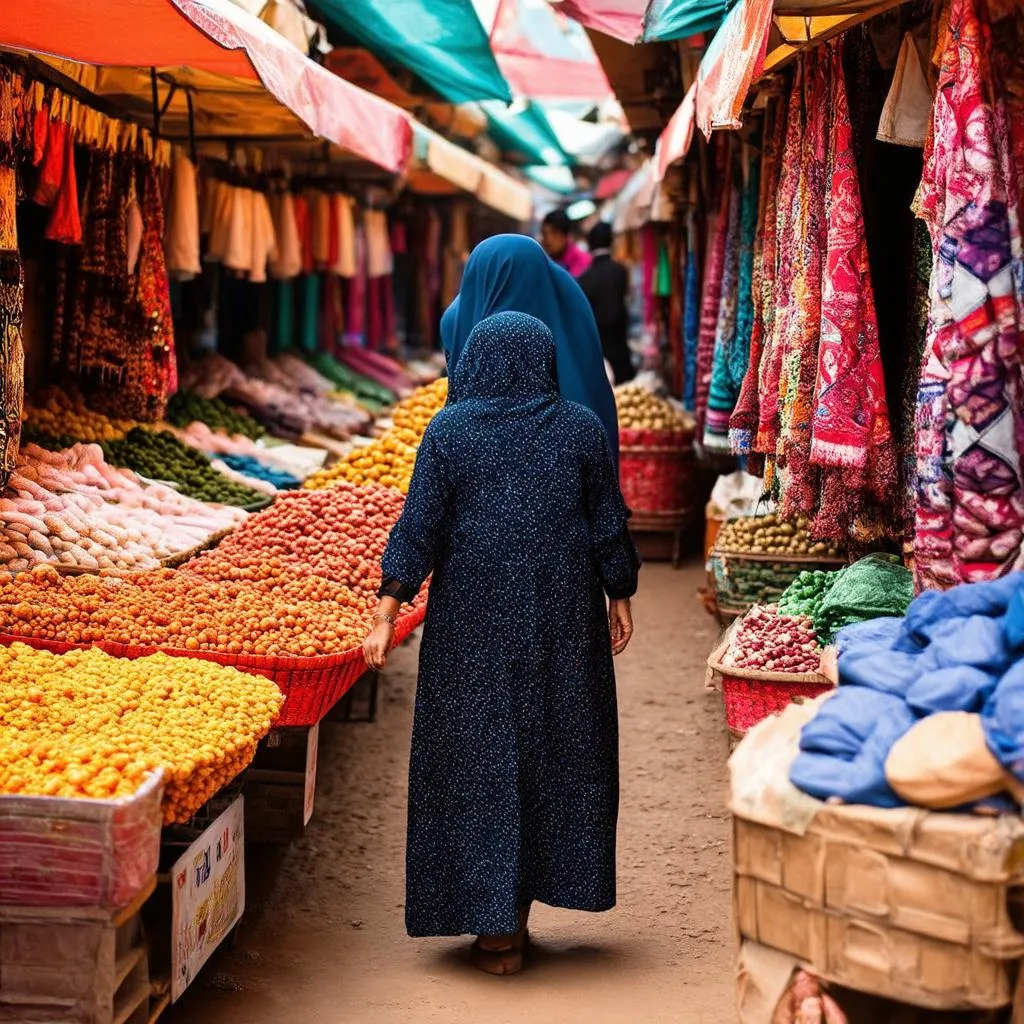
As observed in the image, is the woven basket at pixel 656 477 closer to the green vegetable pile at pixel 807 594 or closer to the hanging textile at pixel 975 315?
the green vegetable pile at pixel 807 594

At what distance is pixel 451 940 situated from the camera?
13.8 ft

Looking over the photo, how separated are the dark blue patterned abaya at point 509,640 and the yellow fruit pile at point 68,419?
382 cm

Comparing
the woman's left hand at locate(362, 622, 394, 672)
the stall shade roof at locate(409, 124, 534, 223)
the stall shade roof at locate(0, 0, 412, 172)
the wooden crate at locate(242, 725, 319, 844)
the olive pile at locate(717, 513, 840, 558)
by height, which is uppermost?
the stall shade roof at locate(409, 124, 534, 223)

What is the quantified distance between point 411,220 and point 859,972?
12.6 metres

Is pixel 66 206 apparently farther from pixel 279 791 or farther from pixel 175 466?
pixel 279 791

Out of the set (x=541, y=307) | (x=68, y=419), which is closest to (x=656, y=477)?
(x=68, y=419)

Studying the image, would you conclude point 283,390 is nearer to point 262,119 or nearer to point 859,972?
point 262,119

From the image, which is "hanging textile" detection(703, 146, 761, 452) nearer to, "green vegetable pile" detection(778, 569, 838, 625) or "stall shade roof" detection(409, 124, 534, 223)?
"green vegetable pile" detection(778, 569, 838, 625)

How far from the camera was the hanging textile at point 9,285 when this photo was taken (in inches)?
205

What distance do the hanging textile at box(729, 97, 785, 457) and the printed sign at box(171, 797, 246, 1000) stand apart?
2.40 m

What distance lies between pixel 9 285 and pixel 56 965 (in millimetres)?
3044

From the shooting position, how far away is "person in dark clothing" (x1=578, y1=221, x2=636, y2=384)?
10971mm

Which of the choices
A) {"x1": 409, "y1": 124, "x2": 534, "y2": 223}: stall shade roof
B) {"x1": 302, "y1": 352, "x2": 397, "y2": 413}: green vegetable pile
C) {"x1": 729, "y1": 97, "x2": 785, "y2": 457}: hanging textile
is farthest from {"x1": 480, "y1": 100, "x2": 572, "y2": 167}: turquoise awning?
{"x1": 729, "y1": 97, "x2": 785, "y2": 457}: hanging textile

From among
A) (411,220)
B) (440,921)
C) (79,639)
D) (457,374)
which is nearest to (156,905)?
(440,921)
